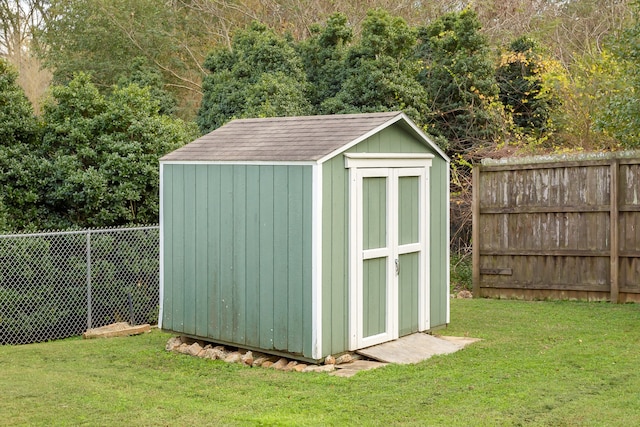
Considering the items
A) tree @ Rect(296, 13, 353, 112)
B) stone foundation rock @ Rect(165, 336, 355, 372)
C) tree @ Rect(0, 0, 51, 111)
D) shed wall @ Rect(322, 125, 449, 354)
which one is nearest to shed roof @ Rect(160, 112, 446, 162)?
shed wall @ Rect(322, 125, 449, 354)

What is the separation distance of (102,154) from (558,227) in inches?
264

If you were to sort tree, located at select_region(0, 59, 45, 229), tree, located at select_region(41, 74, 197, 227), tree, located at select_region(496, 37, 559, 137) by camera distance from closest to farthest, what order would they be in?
tree, located at select_region(0, 59, 45, 229), tree, located at select_region(41, 74, 197, 227), tree, located at select_region(496, 37, 559, 137)

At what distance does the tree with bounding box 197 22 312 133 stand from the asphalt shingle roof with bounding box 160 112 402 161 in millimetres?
6145

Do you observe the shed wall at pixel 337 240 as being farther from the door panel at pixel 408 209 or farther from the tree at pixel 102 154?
the tree at pixel 102 154

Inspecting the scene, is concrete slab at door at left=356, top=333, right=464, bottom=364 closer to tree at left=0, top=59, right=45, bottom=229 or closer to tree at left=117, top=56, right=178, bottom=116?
tree at left=0, top=59, right=45, bottom=229

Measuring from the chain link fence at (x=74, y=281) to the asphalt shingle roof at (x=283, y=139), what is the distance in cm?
247

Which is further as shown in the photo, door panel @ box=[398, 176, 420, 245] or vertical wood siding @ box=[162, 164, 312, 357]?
door panel @ box=[398, 176, 420, 245]

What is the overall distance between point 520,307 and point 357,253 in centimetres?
392

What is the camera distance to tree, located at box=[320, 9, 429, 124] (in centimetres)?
1659

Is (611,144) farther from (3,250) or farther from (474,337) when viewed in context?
(3,250)

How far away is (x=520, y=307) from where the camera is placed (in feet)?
37.6

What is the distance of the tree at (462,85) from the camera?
55.5 feet

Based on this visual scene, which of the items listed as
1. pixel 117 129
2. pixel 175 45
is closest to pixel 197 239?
pixel 117 129

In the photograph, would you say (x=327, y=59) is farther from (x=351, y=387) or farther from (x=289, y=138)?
(x=351, y=387)
